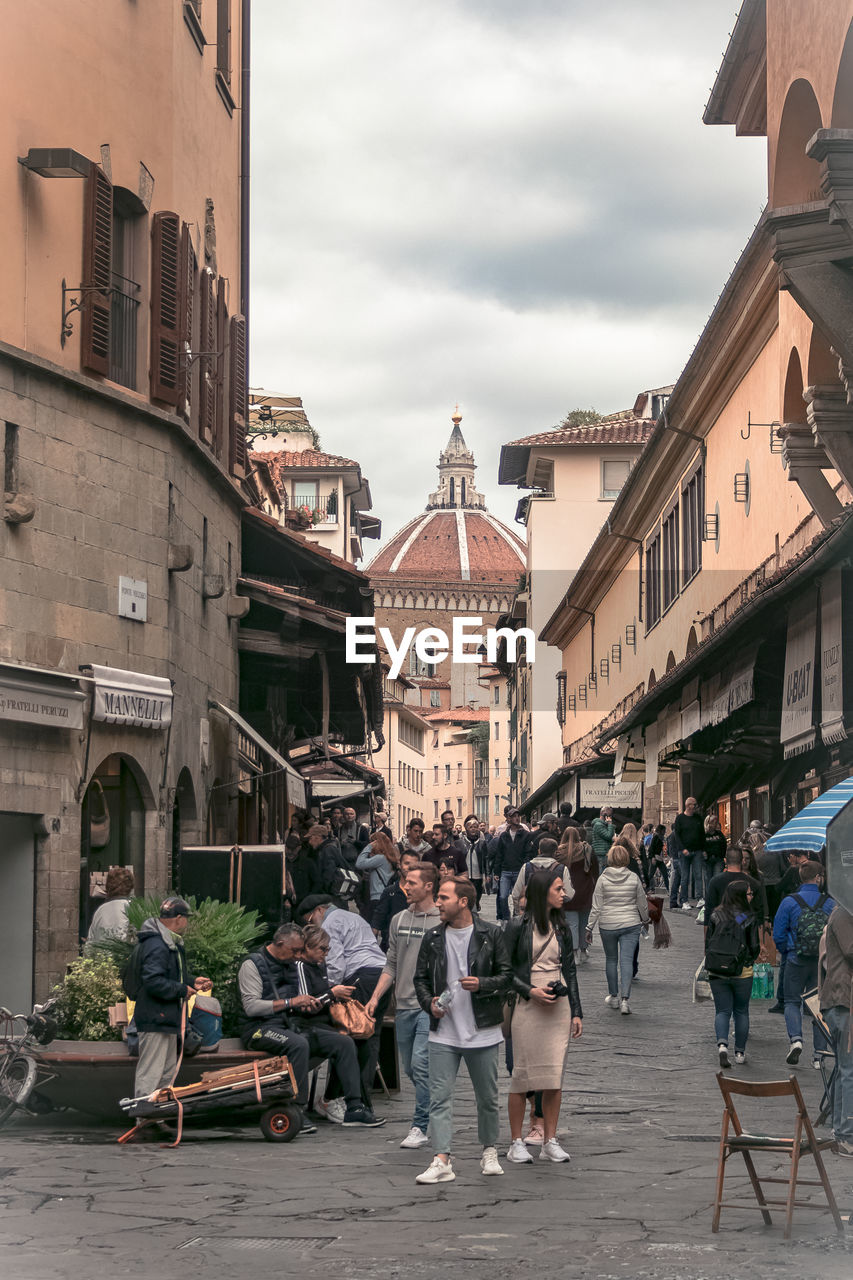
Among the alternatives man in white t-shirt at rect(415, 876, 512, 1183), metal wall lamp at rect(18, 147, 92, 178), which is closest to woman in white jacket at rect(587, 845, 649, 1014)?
man in white t-shirt at rect(415, 876, 512, 1183)

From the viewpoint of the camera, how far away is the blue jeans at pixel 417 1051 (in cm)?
1112

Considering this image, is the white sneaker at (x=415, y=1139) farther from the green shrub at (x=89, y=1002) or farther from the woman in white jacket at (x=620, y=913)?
the woman in white jacket at (x=620, y=913)

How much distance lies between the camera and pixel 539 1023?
10.6 meters

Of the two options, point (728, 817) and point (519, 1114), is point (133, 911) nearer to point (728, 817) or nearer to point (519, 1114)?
point (519, 1114)

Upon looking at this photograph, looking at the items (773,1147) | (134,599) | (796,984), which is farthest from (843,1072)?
(134,599)

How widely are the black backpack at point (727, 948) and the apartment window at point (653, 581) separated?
28068 mm

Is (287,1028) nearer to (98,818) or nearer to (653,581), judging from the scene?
(98,818)

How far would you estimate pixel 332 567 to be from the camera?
85.7 feet

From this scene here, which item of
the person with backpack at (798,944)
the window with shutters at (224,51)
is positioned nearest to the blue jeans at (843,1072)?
the person with backpack at (798,944)

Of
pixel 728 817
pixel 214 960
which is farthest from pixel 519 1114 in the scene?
pixel 728 817

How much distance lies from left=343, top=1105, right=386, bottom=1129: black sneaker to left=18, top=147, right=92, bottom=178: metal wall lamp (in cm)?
910

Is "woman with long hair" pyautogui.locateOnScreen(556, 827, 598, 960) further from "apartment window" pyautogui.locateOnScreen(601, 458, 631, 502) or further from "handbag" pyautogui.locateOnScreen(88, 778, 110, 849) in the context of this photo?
"apartment window" pyautogui.locateOnScreen(601, 458, 631, 502)

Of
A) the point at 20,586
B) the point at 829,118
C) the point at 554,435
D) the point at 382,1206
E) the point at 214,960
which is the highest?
the point at 554,435

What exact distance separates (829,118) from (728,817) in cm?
2010
